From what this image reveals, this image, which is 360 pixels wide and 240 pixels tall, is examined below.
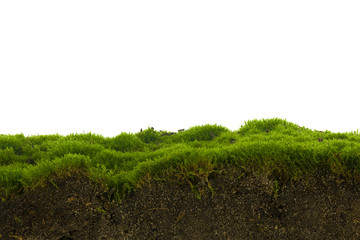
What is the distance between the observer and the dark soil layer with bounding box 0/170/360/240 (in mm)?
5000

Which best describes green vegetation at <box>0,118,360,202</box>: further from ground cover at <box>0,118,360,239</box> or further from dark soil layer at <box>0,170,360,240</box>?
dark soil layer at <box>0,170,360,240</box>

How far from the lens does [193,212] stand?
16.4 ft

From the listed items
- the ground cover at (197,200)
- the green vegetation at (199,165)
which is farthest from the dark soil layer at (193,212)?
the green vegetation at (199,165)

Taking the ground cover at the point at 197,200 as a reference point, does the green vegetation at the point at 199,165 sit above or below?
above

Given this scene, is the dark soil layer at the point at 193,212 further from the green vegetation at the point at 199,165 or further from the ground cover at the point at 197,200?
the green vegetation at the point at 199,165

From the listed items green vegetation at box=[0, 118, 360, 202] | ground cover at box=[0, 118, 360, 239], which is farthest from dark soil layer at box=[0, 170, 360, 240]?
green vegetation at box=[0, 118, 360, 202]

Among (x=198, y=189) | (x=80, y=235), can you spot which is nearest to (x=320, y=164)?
(x=198, y=189)

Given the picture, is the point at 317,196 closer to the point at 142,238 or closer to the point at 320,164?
the point at 320,164

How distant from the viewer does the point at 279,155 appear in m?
5.26

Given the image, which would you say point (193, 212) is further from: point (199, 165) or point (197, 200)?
point (199, 165)

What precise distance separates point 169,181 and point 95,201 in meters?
1.23

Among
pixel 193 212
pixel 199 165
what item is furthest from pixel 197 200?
pixel 199 165

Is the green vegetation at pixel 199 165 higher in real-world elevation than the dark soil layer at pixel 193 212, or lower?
higher

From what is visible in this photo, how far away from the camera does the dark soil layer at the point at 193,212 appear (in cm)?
500
